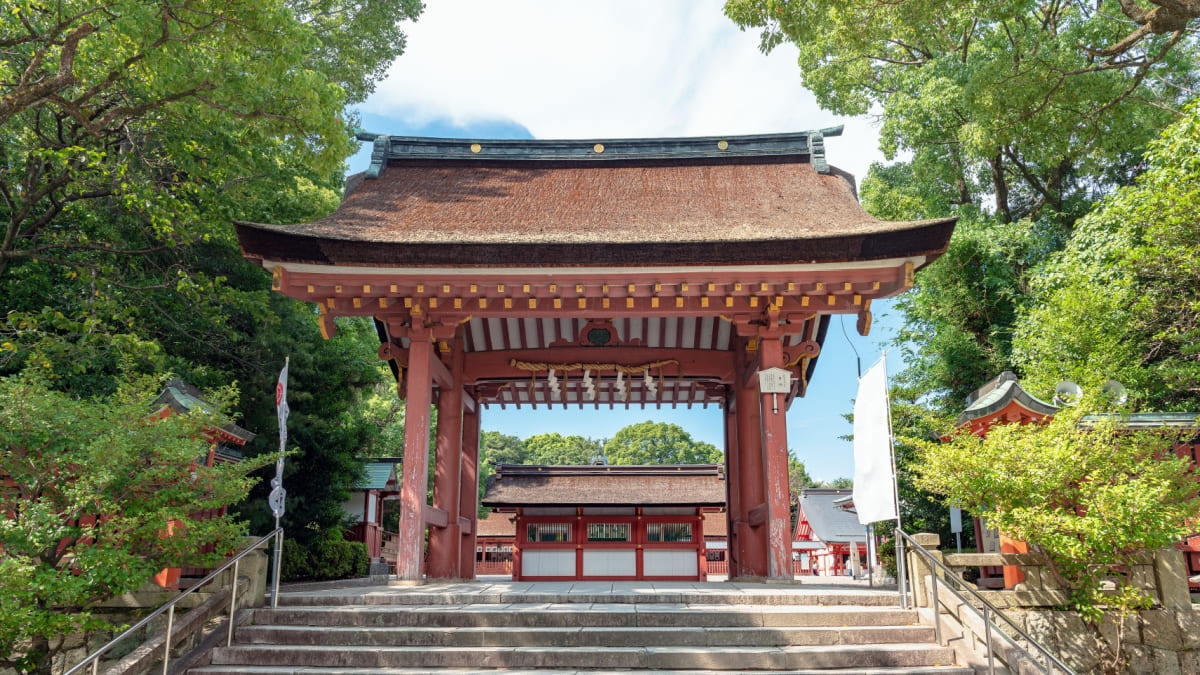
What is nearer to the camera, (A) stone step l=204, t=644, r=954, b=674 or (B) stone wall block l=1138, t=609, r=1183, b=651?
(A) stone step l=204, t=644, r=954, b=674

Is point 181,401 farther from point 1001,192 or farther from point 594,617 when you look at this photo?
point 1001,192

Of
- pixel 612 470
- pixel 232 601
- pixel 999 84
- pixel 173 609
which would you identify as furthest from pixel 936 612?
pixel 612 470

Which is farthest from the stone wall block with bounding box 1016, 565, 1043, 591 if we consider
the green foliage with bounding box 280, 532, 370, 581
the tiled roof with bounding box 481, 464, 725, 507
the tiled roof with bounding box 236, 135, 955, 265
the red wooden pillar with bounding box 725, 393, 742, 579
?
the tiled roof with bounding box 481, 464, 725, 507

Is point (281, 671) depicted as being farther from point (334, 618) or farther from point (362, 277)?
point (362, 277)

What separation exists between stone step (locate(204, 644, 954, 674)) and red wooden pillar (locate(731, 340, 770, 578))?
16.0 ft

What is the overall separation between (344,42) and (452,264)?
16054 mm

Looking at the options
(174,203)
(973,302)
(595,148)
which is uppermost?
(595,148)

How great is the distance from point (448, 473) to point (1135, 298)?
13706 mm

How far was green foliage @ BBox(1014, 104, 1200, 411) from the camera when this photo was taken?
1238cm

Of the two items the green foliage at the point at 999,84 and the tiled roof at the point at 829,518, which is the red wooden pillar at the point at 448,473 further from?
the tiled roof at the point at 829,518

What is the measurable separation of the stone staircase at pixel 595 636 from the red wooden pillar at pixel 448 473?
3.60m

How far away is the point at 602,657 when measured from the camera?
5.50m

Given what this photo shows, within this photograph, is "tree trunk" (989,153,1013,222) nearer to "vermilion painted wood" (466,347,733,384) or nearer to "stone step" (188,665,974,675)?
"vermilion painted wood" (466,347,733,384)

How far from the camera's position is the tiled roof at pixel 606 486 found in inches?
794
